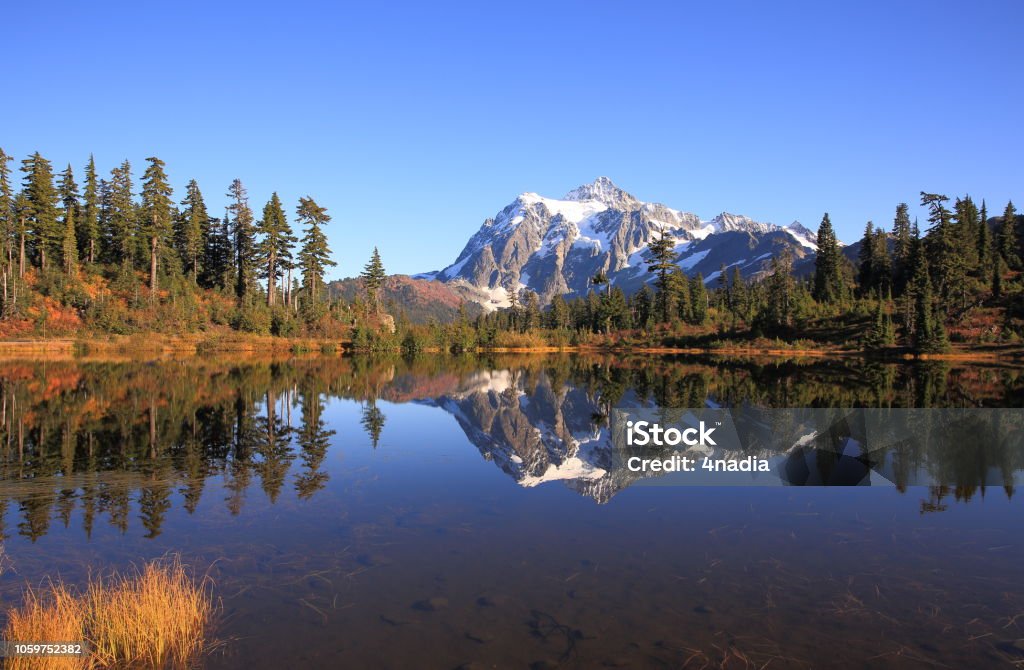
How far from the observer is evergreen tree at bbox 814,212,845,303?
102 m

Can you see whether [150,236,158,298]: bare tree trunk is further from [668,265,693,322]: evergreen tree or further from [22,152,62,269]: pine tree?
[668,265,693,322]: evergreen tree

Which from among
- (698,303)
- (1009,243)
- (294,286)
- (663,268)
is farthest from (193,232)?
(1009,243)

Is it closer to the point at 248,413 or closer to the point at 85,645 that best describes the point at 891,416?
the point at 248,413

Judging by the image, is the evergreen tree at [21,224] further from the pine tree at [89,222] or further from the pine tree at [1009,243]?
the pine tree at [1009,243]

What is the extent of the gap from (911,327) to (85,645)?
302 ft

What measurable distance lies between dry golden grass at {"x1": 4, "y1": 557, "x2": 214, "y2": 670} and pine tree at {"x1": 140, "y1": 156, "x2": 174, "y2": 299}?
252ft

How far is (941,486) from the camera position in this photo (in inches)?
547

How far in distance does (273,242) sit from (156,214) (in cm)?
1365

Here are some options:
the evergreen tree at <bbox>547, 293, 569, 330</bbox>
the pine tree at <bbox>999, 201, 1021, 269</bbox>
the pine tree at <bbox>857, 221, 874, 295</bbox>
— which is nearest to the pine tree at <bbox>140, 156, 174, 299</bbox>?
the evergreen tree at <bbox>547, 293, 569, 330</bbox>

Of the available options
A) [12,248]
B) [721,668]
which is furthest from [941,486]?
[12,248]

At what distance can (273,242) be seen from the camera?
3295 inches

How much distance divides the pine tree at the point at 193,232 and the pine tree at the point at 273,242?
770 cm

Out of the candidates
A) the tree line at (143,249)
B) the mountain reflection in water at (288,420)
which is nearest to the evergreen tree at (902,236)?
the mountain reflection in water at (288,420)

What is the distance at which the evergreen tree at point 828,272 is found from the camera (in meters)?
102
